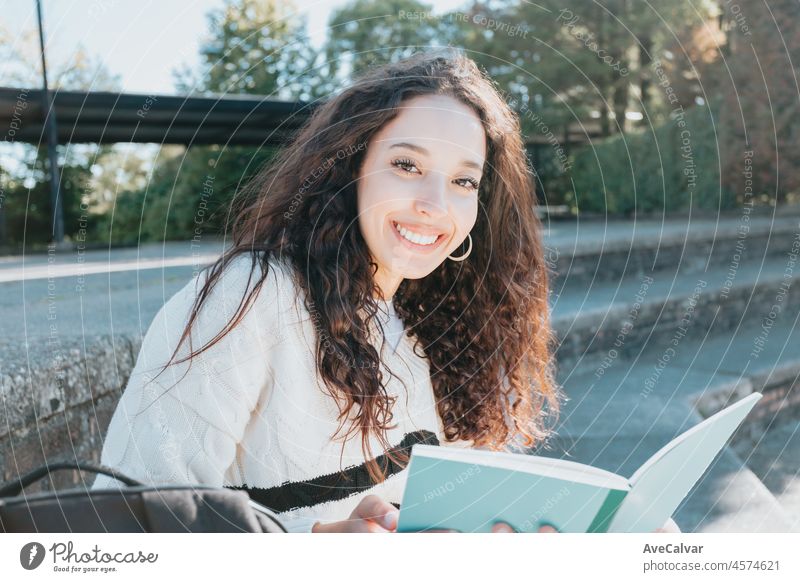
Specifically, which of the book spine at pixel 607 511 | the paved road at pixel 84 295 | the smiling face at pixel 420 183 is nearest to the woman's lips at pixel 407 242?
the smiling face at pixel 420 183

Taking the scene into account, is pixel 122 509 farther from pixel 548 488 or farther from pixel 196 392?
pixel 548 488

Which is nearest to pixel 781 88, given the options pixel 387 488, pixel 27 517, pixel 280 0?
pixel 280 0

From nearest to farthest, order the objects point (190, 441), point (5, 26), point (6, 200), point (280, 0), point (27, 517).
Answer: point (27, 517) → point (190, 441) → point (5, 26) → point (280, 0) → point (6, 200)

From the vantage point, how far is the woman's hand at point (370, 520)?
90cm

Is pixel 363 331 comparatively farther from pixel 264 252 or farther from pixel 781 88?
pixel 781 88

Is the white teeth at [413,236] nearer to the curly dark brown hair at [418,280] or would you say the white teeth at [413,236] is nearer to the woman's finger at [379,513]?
the curly dark brown hair at [418,280]

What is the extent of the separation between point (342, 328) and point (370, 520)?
0.25 metres

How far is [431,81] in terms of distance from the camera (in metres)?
1.07

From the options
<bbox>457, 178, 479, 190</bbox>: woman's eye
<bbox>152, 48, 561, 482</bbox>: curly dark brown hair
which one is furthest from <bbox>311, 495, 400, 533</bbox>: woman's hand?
<bbox>457, 178, 479, 190</bbox>: woman's eye

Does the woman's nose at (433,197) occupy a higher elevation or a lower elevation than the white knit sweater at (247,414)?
higher

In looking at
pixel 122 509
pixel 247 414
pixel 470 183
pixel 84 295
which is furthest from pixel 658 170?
pixel 122 509

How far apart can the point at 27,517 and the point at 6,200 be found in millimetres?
5283

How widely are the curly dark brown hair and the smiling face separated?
22 mm

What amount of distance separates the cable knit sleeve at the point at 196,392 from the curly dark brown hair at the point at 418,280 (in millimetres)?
16
